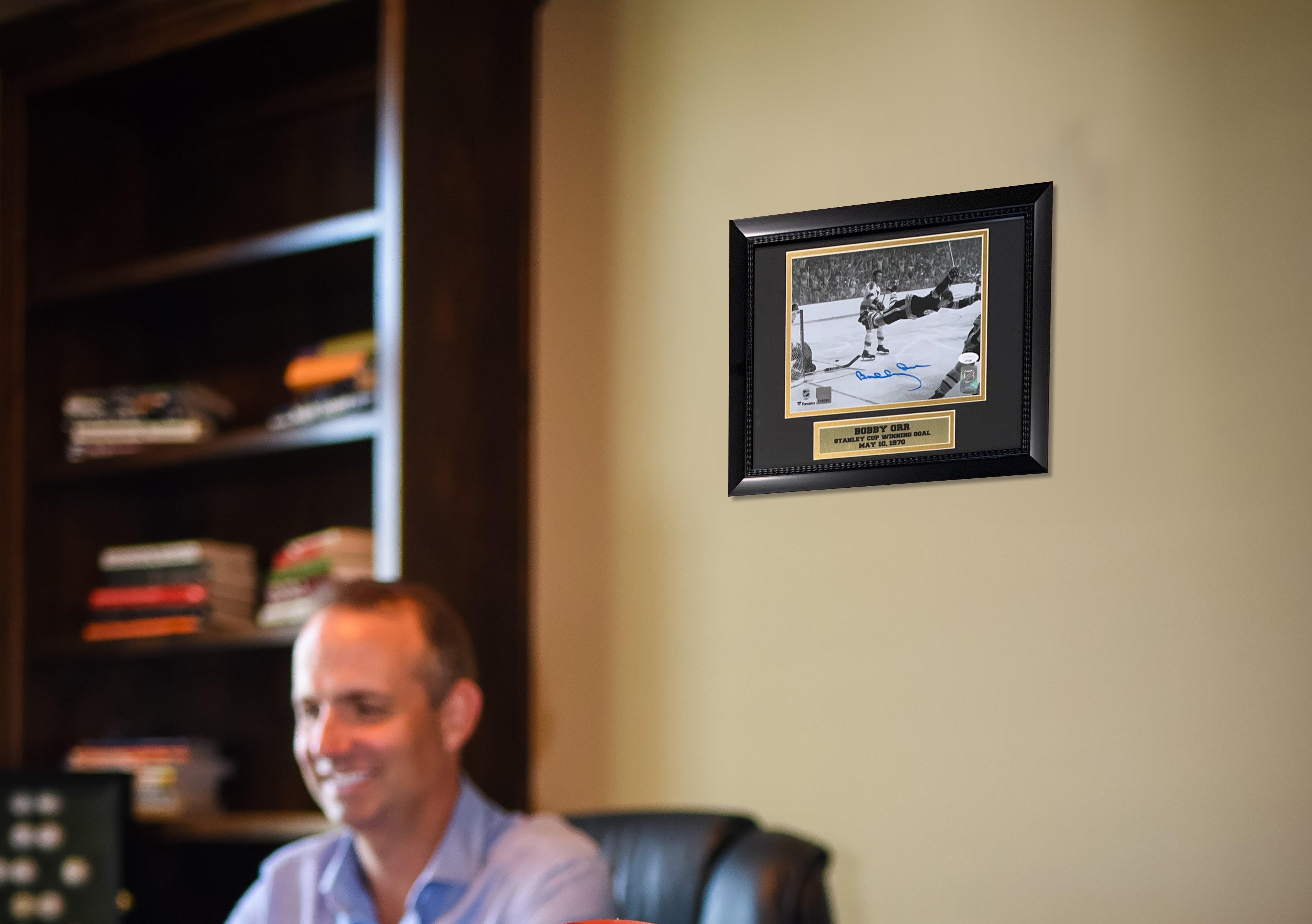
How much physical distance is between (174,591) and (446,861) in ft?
3.92

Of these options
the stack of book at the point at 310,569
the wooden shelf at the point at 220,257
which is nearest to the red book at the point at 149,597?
the stack of book at the point at 310,569

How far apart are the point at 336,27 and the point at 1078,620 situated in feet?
6.60

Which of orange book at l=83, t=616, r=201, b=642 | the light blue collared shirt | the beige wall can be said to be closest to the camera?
the beige wall

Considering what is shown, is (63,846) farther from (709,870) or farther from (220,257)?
(709,870)

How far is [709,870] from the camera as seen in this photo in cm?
158

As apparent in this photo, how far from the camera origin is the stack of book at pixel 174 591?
247 centimetres

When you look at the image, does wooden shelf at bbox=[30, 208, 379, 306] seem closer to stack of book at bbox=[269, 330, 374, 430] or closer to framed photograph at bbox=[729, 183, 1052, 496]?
stack of book at bbox=[269, 330, 374, 430]

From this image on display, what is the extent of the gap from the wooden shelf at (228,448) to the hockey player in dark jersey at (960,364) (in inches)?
69.4

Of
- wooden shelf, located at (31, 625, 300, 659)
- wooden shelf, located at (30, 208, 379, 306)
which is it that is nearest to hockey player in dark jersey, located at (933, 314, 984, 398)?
wooden shelf, located at (30, 208, 379, 306)

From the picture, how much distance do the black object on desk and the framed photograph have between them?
208 cm

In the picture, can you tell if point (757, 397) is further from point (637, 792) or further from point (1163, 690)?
point (637, 792)

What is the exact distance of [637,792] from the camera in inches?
80.3

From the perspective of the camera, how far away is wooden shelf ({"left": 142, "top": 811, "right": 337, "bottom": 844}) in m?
2.22

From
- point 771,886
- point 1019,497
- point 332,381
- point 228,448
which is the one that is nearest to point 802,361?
point 1019,497
